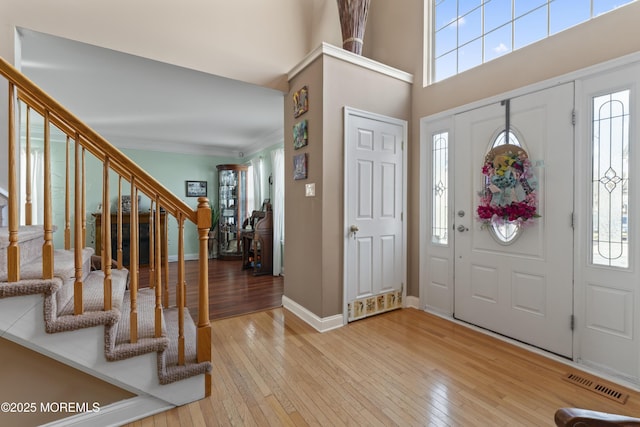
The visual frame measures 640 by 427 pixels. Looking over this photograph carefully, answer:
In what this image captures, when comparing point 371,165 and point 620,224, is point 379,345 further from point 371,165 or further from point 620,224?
point 620,224

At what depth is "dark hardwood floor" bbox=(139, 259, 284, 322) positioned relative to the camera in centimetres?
320

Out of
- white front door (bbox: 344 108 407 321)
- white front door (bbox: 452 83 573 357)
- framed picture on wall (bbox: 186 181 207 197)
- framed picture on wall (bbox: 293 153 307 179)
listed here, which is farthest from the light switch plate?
framed picture on wall (bbox: 186 181 207 197)

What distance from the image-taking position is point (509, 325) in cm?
246

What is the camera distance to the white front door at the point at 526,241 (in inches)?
84.5

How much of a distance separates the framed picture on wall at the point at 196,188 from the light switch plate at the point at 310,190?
168 inches

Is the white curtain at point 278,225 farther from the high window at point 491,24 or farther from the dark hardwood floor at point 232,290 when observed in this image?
the high window at point 491,24

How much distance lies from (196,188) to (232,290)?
3235mm

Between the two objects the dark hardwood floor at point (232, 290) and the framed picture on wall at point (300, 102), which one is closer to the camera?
the framed picture on wall at point (300, 102)

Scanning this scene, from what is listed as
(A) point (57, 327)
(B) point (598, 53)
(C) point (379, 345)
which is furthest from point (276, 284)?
(B) point (598, 53)

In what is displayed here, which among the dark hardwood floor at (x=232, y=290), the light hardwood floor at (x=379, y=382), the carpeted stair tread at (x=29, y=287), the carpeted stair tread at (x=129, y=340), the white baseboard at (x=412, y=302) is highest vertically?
the carpeted stair tread at (x=29, y=287)

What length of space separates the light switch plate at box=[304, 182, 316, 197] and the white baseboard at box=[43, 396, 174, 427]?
187 centimetres

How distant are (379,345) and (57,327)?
2.06m

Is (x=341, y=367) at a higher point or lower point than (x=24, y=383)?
lower

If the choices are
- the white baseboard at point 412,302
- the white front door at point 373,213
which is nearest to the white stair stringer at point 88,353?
the white front door at point 373,213
